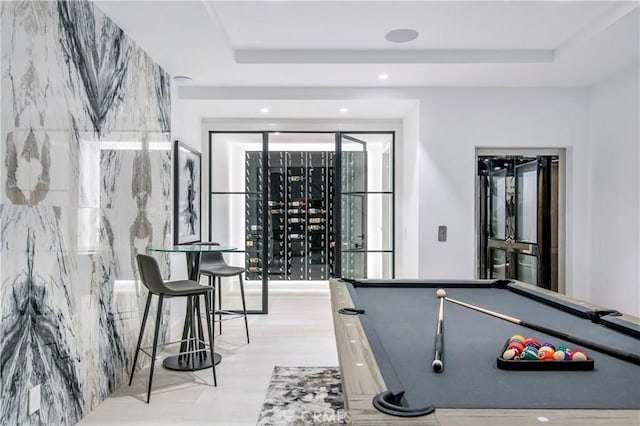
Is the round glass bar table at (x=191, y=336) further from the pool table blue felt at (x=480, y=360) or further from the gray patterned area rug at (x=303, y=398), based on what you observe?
the pool table blue felt at (x=480, y=360)

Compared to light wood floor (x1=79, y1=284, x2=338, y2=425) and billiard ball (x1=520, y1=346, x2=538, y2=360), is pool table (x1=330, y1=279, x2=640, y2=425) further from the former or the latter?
light wood floor (x1=79, y1=284, x2=338, y2=425)

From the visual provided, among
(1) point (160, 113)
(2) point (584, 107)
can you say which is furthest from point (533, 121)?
(1) point (160, 113)

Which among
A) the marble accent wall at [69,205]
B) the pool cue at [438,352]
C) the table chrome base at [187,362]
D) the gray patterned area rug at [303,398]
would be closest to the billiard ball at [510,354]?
the pool cue at [438,352]

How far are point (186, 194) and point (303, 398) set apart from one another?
268 centimetres

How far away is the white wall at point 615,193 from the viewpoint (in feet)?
12.1

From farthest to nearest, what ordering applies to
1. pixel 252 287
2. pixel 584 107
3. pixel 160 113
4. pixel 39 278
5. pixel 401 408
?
pixel 252 287 < pixel 584 107 < pixel 160 113 < pixel 39 278 < pixel 401 408

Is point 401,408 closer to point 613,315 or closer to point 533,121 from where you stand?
point 613,315

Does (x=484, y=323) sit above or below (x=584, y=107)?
below

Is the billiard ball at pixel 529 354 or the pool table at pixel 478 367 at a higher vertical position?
the billiard ball at pixel 529 354

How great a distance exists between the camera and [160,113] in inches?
155

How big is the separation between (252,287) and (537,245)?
3335mm

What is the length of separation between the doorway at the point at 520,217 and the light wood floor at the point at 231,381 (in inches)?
78.8

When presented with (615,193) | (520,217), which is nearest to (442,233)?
(520,217)

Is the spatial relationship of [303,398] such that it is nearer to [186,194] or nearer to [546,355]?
[546,355]
